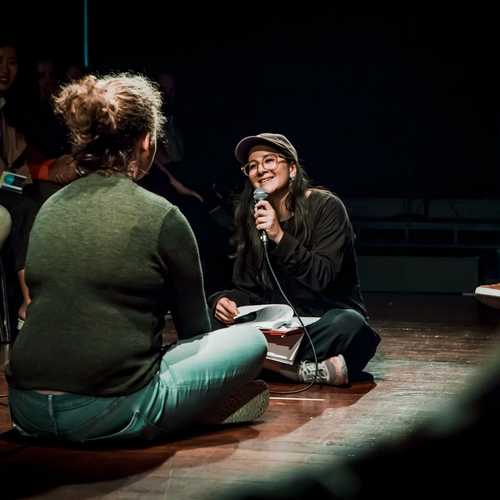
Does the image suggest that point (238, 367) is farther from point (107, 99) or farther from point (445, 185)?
point (445, 185)

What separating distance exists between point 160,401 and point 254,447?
0.89 feet

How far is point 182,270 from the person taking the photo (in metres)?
2.13

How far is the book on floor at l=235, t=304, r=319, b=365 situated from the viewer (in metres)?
3.00

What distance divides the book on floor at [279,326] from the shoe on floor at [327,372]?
0.06 meters

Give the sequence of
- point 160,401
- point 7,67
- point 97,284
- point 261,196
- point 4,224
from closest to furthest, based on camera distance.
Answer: point 97,284
point 160,401
point 261,196
point 4,224
point 7,67

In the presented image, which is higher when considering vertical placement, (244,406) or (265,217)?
(265,217)

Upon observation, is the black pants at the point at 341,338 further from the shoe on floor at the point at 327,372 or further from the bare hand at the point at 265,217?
the bare hand at the point at 265,217

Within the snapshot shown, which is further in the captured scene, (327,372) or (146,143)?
(327,372)

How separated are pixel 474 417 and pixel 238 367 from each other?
207 cm

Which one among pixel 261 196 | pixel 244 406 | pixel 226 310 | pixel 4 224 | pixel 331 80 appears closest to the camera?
pixel 244 406

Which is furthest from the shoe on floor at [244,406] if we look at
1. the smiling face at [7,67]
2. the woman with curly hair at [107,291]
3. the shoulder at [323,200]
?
the smiling face at [7,67]

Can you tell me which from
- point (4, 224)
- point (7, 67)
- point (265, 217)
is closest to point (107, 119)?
point (265, 217)

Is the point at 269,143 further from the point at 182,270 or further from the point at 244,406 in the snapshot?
the point at 182,270

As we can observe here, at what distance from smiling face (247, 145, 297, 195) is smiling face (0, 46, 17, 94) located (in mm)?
1758
